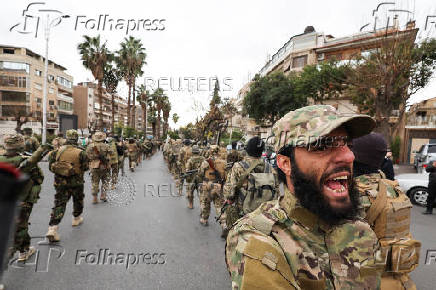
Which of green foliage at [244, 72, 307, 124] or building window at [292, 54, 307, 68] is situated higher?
building window at [292, 54, 307, 68]

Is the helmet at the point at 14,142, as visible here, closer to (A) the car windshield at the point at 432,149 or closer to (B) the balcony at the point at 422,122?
(A) the car windshield at the point at 432,149

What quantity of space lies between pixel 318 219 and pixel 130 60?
89.9ft

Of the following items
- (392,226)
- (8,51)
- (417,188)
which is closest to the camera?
(392,226)


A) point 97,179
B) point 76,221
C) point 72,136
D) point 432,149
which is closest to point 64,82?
point 97,179

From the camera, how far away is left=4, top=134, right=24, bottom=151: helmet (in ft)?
10.7

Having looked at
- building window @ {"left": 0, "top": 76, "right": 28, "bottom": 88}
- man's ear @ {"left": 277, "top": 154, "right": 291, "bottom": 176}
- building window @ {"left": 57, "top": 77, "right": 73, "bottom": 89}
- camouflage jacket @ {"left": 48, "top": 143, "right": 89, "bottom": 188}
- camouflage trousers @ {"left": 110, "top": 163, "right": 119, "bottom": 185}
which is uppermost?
building window @ {"left": 57, "top": 77, "right": 73, "bottom": 89}

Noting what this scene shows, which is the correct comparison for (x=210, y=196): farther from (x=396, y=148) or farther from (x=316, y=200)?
(x=396, y=148)

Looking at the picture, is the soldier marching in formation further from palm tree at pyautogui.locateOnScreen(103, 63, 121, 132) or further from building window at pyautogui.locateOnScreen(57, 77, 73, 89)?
building window at pyautogui.locateOnScreen(57, 77, 73, 89)

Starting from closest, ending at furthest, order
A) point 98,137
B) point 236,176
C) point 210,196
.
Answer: point 236,176 < point 210,196 < point 98,137

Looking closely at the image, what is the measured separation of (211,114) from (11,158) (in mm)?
18636

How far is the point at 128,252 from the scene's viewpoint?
3.94 metres

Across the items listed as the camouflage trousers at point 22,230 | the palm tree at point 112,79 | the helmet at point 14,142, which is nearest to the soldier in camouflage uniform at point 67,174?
the camouflage trousers at point 22,230

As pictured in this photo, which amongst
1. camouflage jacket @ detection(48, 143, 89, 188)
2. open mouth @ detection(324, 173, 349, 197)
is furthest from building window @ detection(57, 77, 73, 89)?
open mouth @ detection(324, 173, 349, 197)

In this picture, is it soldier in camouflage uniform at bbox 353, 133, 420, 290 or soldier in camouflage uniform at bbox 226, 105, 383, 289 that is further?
soldier in camouflage uniform at bbox 353, 133, 420, 290
